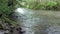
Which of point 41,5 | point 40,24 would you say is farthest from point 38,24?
point 41,5

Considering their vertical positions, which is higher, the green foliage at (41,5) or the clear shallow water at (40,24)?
the green foliage at (41,5)

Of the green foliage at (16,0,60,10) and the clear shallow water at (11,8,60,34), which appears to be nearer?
the clear shallow water at (11,8,60,34)

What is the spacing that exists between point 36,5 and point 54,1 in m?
4.02

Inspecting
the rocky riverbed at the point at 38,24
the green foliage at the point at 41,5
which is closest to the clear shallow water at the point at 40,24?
the rocky riverbed at the point at 38,24

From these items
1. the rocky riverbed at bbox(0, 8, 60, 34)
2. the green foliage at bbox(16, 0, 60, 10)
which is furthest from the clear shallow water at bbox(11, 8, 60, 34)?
the green foliage at bbox(16, 0, 60, 10)

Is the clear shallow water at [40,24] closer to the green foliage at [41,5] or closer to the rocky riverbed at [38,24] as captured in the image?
the rocky riverbed at [38,24]

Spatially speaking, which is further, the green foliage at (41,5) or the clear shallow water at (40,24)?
the green foliage at (41,5)

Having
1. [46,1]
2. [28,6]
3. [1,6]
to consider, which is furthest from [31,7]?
[1,6]

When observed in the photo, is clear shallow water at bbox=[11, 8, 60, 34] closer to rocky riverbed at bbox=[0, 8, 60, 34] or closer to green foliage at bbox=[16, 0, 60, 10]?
rocky riverbed at bbox=[0, 8, 60, 34]

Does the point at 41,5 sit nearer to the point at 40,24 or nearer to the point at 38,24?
the point at 40,24

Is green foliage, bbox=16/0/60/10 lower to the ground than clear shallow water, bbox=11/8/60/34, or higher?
higher

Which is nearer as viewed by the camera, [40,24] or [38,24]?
[38,24]

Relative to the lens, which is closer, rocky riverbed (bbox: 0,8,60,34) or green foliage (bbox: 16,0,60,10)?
rocky riverbed (bbox: 0,8,60,34)

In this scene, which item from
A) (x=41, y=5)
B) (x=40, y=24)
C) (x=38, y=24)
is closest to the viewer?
(x=38, y=24)
